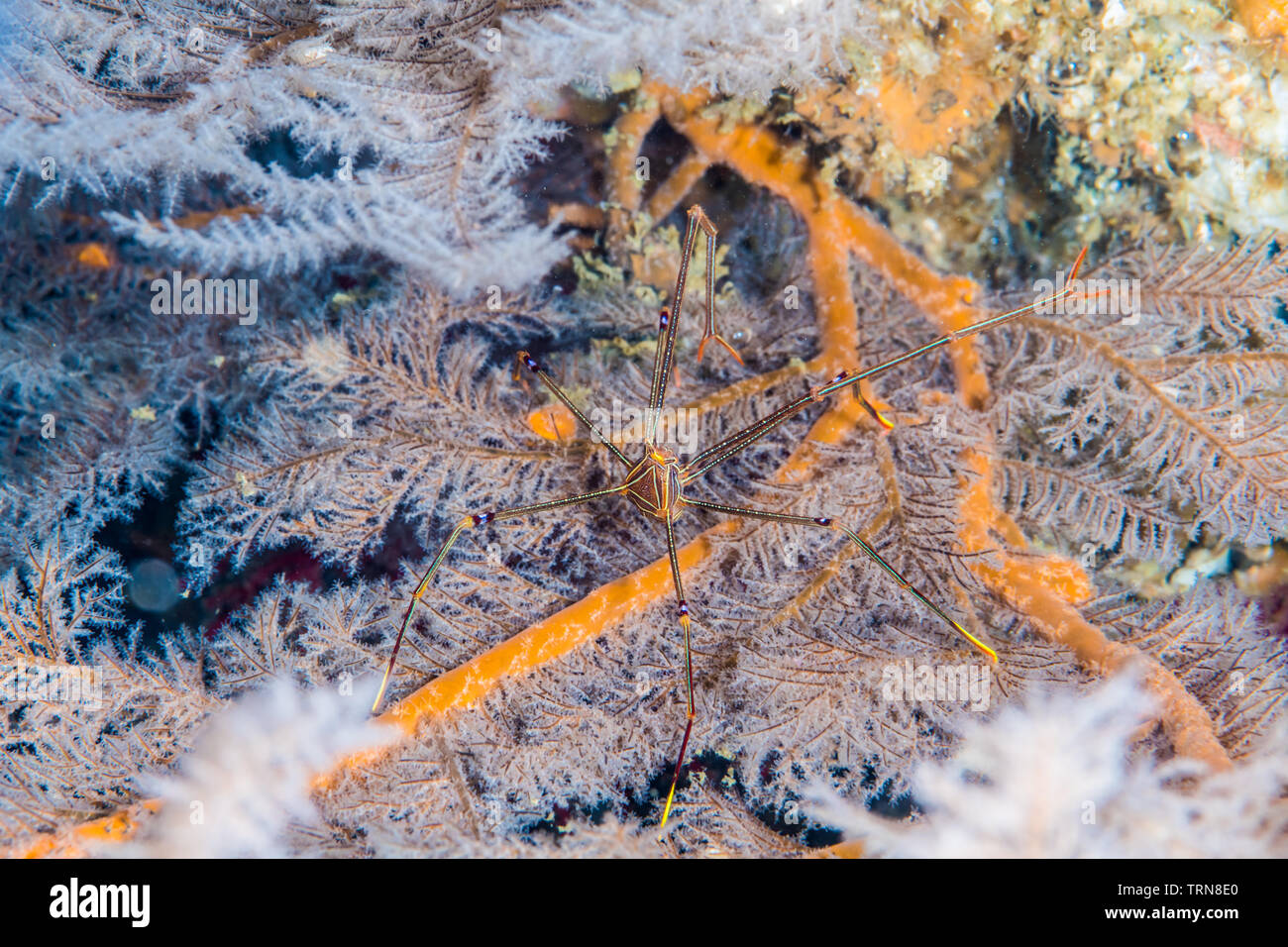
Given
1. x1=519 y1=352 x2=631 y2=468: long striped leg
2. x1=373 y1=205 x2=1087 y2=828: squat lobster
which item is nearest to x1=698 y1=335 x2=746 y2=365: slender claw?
x1=373 y1=205 x2=1087 y2=828: squat lobster

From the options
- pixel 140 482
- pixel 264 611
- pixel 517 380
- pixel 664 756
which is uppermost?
pixel 517 380

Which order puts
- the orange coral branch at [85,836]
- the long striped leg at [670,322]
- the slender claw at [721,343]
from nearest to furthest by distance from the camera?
1. the orange coral branch at [85,836]
2. the long striped leg at [670,322]
3. the slender claw at [721,343]

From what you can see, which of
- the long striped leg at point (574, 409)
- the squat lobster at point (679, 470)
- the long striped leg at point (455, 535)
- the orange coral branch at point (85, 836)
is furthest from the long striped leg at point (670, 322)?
the orange coral branch at point (85, 836)

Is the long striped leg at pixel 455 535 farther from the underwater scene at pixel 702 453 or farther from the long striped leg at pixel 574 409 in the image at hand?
the long striped leg at pixel 574 409

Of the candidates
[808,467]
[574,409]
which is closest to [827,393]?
[808,467]

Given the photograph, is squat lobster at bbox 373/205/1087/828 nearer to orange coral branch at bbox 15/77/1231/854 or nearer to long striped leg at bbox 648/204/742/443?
long striped leg at bbox 648/204/742/443

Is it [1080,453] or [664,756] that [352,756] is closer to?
[664,756]

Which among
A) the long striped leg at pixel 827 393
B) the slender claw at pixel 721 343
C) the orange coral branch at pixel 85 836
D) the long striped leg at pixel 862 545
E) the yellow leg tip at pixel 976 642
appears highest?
the slender claw at pixel 721 343
